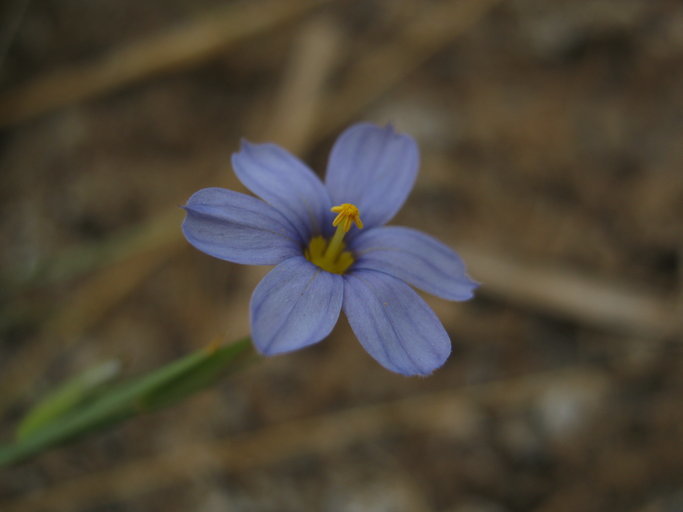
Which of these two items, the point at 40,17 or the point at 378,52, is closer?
the point at 40,17

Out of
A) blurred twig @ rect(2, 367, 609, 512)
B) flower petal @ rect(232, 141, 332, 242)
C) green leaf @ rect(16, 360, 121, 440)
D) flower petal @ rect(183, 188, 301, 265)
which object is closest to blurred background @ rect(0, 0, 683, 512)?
blurred twig @ rect(2, 367, 609, 512)

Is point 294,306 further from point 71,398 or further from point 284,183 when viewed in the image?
point 71,398

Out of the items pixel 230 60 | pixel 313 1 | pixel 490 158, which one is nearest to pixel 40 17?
pixel 230 60

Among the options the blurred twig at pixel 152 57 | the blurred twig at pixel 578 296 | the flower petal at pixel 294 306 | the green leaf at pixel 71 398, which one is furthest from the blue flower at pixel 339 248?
the blurred twig at pixel 152 57

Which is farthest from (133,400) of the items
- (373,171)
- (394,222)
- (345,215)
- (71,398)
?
(394,222)

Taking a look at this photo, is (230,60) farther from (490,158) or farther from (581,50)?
(581,50)

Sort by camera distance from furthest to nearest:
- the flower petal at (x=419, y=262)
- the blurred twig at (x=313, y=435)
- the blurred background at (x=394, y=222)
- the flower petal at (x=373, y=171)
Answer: the blurred background at (x=394, y=222)
the blurred twig at (x=313, y=435)
the flower petal at (x=373, y=171)
the flower petal at (x=419, y=262)

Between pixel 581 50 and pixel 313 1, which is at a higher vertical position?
pixel 313 1

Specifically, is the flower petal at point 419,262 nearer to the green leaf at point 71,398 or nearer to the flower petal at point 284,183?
the flower petal at point 284,183
